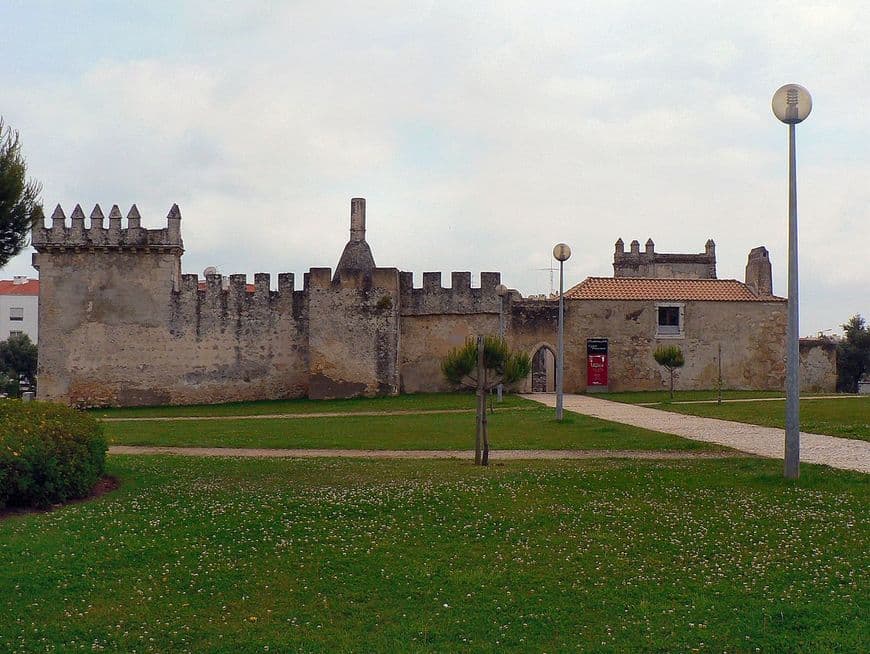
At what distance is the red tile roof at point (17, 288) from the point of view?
94.2 metres

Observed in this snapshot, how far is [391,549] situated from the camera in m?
8.91

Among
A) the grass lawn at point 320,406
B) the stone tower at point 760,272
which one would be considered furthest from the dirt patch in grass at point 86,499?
the stone tower at point 760,272

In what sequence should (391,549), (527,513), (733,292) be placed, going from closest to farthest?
(391,549) < (527,513) < (733,292)

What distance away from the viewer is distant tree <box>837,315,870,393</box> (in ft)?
168

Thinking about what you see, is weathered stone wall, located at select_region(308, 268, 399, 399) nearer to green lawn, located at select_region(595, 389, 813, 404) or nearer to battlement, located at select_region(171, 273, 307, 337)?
battlement, located at select_region(171, 273, 307, 337)

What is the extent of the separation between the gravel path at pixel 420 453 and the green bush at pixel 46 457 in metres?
4.30

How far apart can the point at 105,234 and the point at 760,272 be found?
28.3m

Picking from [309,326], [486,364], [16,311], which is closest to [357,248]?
[309,326]

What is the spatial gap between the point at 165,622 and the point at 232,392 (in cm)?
2945

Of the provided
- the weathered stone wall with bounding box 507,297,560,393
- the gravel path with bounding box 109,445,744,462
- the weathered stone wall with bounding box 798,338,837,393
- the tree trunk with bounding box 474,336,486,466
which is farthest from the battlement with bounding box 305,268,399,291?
the tree trunk with bounding box 474,336,486,466

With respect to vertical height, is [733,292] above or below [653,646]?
above

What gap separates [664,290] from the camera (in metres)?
38.2

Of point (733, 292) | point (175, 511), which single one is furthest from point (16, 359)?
point (175, 511)

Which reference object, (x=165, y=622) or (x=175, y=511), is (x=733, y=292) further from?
(x=165, y=622)
